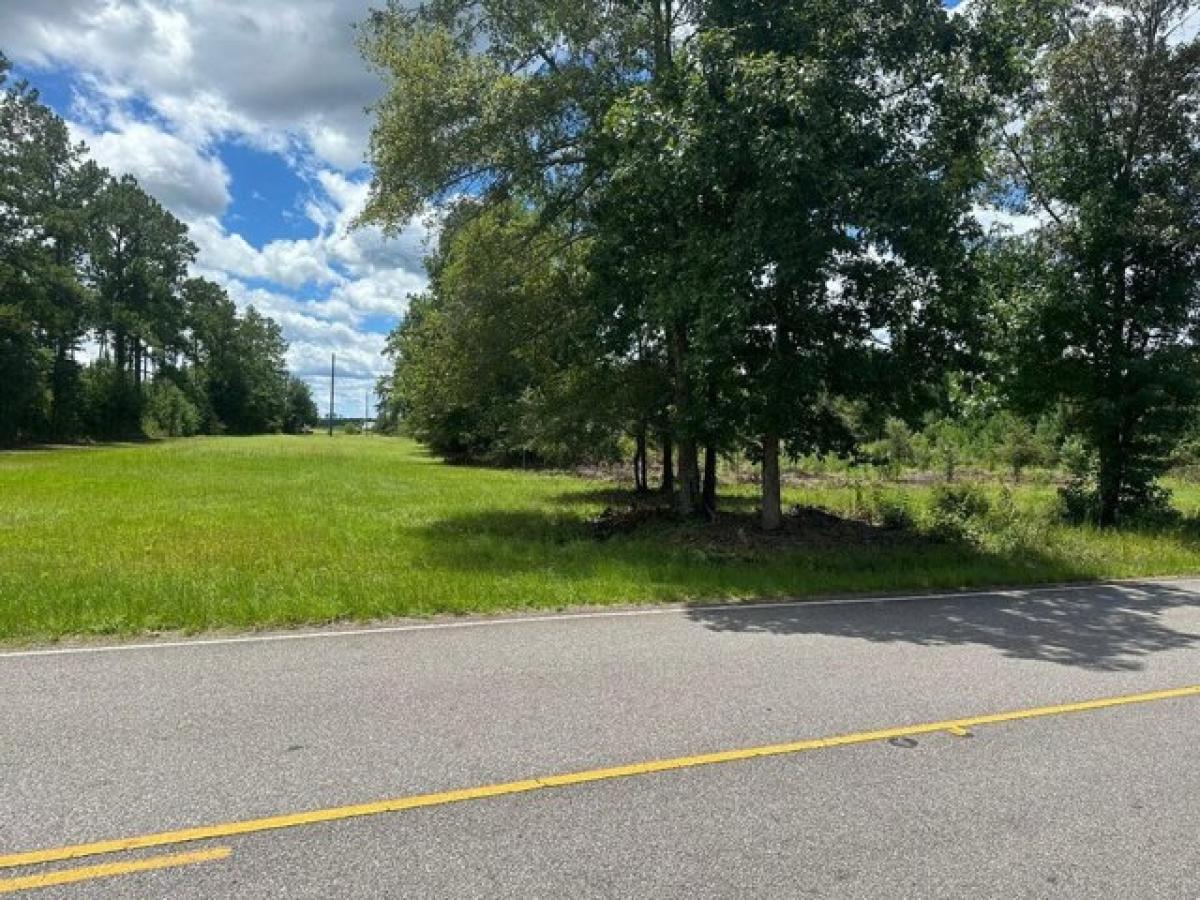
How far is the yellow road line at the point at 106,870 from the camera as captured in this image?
11.0 feet

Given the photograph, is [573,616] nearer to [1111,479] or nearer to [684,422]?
[684,422]

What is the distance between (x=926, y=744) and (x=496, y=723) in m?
2.71

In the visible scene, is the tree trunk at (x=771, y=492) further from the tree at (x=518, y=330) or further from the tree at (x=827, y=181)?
the tree at (x=518, y=330)

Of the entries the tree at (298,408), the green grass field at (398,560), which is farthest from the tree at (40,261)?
the tree at (298,408)

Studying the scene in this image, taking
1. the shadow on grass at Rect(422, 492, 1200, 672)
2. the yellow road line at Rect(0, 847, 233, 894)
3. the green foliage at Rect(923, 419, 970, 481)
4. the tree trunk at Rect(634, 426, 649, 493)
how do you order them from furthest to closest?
1. the green foliage at Rect(923, 419, 970, 481)
2. the tree trunk at Rect(634, 426, 649, 493)
3. the shadow on grass at Rect(422, 492, 1200, 672)
4. the yellow road line at Rect(0, 847, 233, 894)

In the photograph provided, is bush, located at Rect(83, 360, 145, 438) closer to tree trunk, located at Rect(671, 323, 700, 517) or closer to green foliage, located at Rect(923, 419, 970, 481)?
green foliage, located at Rect(923, 419, 970, 481)

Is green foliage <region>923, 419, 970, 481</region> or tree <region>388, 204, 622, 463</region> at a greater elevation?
tree <region>388, 204, 622, 463</region>

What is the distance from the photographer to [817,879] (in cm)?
352

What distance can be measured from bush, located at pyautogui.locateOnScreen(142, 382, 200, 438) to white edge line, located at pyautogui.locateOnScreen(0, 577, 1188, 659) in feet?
224

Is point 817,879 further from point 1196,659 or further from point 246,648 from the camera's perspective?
point 1196,659

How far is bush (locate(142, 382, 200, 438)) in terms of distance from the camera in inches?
2744

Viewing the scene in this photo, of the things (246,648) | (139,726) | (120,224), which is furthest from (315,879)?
(120,224)

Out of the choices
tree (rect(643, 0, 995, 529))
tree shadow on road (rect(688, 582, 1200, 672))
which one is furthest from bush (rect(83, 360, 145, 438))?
tree shadow on road (rect(688, 582, 1200, 672))

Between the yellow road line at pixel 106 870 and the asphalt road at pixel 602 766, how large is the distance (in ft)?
0.06
